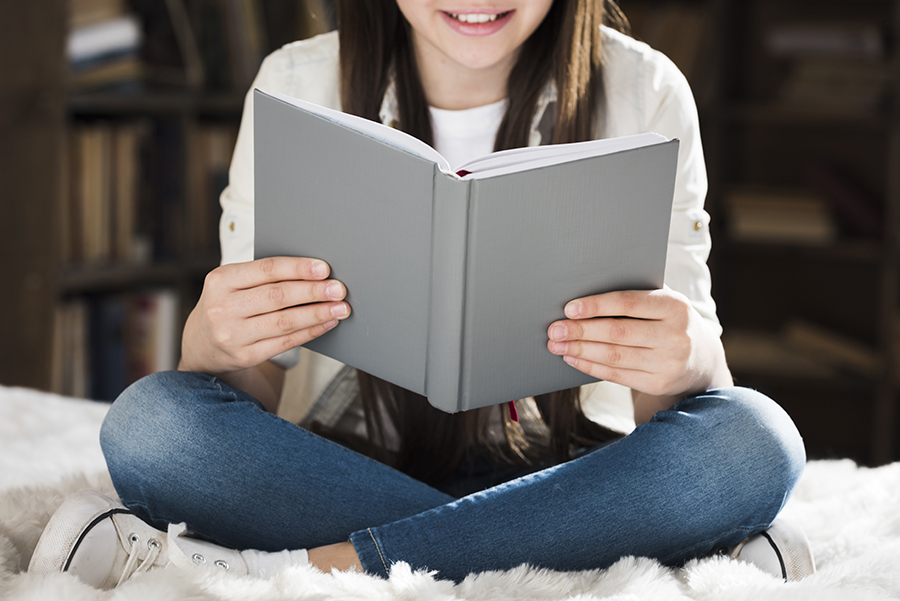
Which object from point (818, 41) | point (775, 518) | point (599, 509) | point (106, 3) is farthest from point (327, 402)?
point (818, 41)

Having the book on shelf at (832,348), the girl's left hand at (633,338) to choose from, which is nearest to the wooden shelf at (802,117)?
the book on shelf at (832,348)

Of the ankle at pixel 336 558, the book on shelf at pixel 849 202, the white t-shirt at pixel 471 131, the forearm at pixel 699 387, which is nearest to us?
the ankle at pixel 336 558

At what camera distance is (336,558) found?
0.87 m

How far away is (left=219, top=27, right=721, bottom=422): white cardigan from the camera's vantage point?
111 centimetres

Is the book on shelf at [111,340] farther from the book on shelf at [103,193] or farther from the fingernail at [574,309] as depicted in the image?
the fingernail at [574,309]

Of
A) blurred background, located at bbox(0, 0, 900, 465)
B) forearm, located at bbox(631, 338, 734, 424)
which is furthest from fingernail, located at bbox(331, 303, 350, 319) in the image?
blurred background, located at bbox(0, 0, 900, 465)

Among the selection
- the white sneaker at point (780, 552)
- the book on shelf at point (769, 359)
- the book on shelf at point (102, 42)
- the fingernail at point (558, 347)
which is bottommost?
the book on shelf at point (769, 359)

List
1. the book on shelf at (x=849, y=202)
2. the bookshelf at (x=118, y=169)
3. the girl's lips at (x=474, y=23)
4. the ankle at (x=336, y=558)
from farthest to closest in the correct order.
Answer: the book on shelf at (x=849, y=202), the bookshelf at (x=118, y=169), the girl's lips at (x=474, y=23), the ankle at (x=336, y=558)

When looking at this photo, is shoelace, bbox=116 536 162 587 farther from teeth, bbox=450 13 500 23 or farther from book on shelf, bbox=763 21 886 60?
book on shelf, bbox=763 21 886 60

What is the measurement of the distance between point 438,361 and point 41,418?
2.50 feet

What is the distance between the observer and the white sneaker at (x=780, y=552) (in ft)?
2.92

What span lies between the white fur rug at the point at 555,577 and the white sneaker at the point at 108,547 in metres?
0.04

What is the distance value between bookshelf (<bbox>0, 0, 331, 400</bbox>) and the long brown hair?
0.48m

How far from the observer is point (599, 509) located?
0.88m
